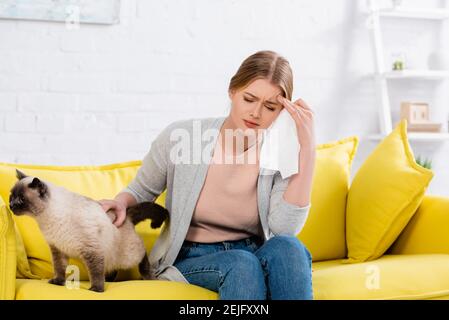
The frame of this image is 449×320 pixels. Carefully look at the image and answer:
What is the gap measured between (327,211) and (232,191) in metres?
0.50

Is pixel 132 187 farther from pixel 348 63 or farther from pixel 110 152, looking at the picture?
pixel 348 63

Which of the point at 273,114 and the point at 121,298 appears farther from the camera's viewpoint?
the point at 273,114

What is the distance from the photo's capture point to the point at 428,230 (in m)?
1.96

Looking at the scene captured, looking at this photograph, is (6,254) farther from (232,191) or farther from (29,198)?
(232,191)

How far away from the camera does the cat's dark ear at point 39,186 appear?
1.38m

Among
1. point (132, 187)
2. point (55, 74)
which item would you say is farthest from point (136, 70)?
point (132, 187)

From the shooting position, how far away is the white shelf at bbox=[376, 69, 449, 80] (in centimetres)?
263

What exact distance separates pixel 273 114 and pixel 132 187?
43 centimetres

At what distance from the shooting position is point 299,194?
1.62 m

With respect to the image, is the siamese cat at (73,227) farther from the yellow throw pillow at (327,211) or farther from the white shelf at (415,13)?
the white shelf at (415,13)

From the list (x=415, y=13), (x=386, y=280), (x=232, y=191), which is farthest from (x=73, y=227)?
(x=415, y=13)

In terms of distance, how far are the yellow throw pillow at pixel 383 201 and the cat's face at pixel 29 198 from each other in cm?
103

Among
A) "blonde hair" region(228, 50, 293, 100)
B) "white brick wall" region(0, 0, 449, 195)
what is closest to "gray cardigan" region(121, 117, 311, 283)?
"blonde hair" region(228, 50, 293, 100)

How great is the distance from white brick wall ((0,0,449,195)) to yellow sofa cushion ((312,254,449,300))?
3.23 ft
